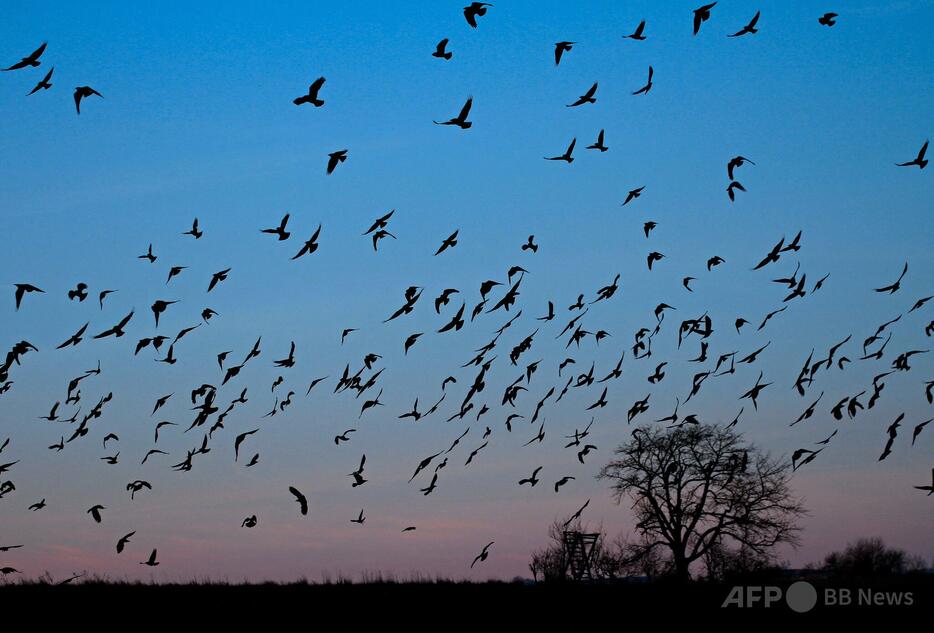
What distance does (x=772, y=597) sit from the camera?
34.1 m

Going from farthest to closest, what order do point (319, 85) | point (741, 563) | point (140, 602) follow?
1. point (741, 563)
2. point (140, 602)
3. point (319, 85)

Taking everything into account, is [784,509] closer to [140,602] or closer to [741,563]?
[741,563]

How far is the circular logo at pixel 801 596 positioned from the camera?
32.8 m

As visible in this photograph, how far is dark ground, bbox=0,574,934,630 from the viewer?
1106 inches

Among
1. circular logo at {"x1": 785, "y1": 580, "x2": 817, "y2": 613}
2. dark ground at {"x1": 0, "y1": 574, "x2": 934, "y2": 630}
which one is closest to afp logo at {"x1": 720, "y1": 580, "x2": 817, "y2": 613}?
circular logo at {"x1": 785, "y1": 580, "x2": 817, "y2": 613}

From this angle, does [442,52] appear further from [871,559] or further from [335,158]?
[871,559]

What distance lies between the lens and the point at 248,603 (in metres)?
29.5

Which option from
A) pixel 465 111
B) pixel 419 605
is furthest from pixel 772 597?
pixel 465 111

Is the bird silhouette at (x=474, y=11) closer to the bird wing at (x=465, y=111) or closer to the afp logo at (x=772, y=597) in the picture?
the bird wing at (x=465, y=111)

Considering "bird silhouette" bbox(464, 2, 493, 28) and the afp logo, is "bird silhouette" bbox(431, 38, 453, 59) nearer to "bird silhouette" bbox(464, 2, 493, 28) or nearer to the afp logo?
"bird silhouette" bbox(464, 2, 493, 28)

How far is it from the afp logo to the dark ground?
9.2 inches

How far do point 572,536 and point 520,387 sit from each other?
20.3m

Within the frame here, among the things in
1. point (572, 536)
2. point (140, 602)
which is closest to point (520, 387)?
point (140, 602)

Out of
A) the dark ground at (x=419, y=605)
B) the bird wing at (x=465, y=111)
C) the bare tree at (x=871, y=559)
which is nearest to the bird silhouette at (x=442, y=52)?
the bird wing at (x=465, y=111)
